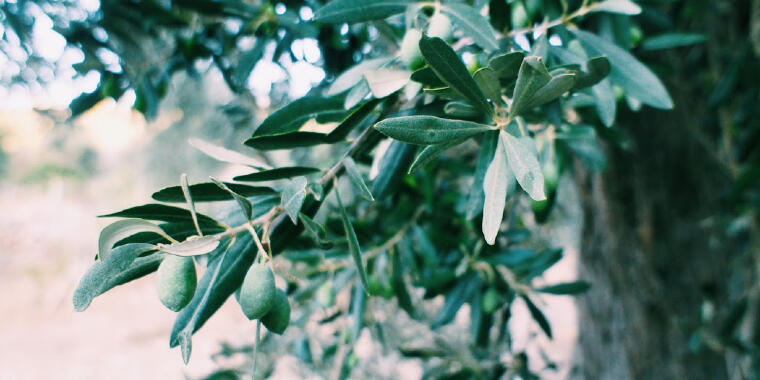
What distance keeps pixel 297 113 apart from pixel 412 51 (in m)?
0.16

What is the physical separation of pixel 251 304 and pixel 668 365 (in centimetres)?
188

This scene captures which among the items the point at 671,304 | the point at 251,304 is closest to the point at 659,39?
the point at 251,304

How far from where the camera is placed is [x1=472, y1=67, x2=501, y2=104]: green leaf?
1.69ft

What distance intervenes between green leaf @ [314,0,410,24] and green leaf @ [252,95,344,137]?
3.9 inches

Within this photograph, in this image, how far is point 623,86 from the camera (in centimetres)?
70

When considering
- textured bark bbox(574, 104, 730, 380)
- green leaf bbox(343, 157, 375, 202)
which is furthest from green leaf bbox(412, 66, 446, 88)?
textured bark bbox(574, 104, 730, 380)

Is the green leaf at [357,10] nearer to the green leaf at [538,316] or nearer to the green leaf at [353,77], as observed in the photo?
the green leaf at [353,77]

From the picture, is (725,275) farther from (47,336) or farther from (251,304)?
(47,336)

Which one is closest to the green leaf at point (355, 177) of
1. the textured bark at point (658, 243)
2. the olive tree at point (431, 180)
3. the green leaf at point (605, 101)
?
Answer: the olive tree at point (431, 180)

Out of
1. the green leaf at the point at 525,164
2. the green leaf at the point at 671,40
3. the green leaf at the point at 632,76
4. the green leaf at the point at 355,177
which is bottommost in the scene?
the green leaf at the point at 671,40

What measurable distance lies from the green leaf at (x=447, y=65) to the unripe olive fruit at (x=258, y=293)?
9.4 inches

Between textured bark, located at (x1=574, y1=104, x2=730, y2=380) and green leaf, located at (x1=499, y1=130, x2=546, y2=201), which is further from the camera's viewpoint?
textured bark, located at (x1=574, y1=104, x2=730, y2=380)

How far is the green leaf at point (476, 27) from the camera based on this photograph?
1.95 feet

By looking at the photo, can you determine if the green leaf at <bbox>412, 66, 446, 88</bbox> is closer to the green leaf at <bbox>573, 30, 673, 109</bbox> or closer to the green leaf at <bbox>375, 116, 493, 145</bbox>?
the green leaf at <bbox>375, 116, 493, 145</bbox>
